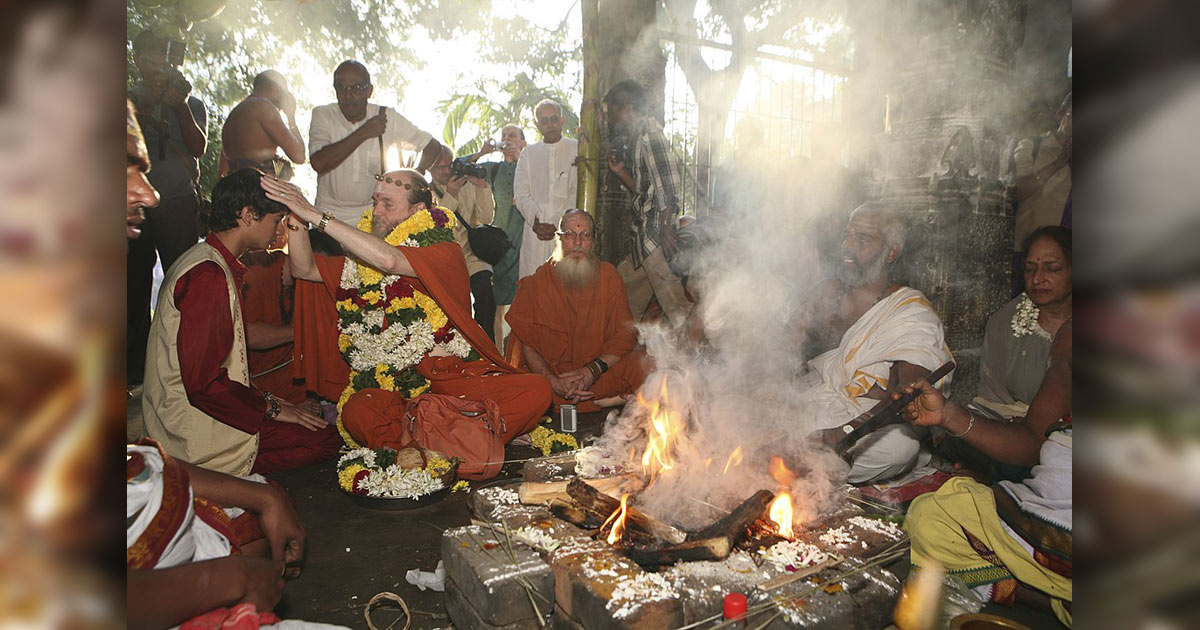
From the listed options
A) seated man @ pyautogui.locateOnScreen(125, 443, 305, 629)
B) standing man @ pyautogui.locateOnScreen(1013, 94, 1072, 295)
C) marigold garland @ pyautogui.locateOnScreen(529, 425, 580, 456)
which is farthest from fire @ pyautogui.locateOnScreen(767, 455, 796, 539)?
standing man @ pyautogui.locateOnScreen(1013, 94, 1072, 295)

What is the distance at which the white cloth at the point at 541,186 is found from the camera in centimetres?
828

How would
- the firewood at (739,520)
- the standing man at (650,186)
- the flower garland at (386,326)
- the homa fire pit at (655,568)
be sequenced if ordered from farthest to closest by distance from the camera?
the standing man at (650,186) < the flower garland at (386,326) < the firewood at (739,520) < the homa fire pit at (655,568)

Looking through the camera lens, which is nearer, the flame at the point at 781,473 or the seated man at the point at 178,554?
the seated man at the point at 178,554

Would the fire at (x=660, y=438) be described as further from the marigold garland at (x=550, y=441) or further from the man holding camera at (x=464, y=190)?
the man holding camera at (x=464, y=190)

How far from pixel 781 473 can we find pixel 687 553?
93 centimetres

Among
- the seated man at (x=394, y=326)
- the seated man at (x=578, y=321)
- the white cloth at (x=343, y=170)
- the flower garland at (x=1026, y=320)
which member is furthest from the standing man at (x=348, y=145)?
the flower garland at (x=1026, y=320)

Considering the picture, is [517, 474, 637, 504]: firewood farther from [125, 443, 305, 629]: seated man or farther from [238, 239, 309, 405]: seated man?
[238, 239, 309, 405]: seated man

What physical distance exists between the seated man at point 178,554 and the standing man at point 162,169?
431 cm

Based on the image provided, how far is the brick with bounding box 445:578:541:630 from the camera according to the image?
269 centimetres

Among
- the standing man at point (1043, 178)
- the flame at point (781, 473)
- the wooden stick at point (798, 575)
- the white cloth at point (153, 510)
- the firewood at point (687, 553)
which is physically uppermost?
the standing man at point (1043, 178)

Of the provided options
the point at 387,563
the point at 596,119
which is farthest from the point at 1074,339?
the point at 596,119

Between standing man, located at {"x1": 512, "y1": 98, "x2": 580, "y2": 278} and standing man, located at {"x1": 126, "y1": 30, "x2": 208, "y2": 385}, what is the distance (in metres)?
3.43

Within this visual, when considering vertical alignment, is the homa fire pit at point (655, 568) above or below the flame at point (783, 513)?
below

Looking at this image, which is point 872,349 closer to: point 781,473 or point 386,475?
point 781,473
